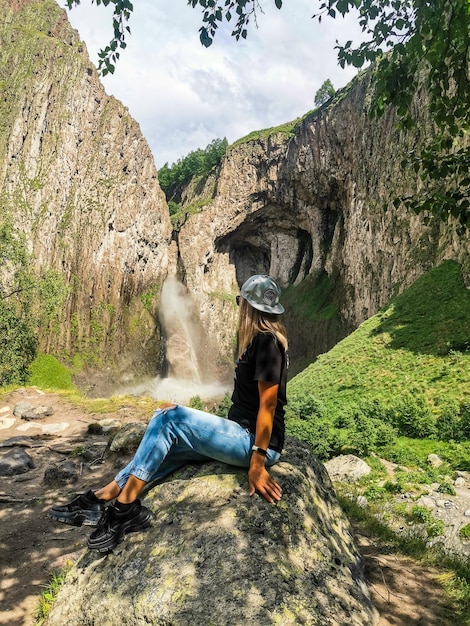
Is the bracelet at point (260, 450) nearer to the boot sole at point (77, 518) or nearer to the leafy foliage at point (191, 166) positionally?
the boot sole at point (77, 518)

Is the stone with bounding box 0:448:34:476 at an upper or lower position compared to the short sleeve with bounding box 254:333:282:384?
lower

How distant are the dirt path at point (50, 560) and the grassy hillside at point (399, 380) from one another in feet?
21.2

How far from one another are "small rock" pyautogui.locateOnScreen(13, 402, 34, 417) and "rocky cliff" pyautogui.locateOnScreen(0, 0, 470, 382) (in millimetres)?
24338

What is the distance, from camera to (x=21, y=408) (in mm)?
12883

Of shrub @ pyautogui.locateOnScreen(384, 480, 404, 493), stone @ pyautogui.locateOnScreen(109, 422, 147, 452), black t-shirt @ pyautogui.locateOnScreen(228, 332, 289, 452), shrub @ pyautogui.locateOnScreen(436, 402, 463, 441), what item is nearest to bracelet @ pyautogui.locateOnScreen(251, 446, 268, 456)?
black t-shirt @ pyautogui.locateOnScreen(228, 332, 289, 452)

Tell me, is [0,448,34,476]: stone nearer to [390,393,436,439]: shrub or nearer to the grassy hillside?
the grassy hillside

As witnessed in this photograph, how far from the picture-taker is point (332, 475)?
875 cm

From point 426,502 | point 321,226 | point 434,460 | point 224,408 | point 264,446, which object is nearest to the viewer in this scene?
point 264,446

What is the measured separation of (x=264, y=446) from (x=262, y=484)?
0.93ft

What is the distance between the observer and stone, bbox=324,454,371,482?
28.1 feet

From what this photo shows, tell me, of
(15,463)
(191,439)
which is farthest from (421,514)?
(15,463)

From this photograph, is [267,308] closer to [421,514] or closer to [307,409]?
[421,514]

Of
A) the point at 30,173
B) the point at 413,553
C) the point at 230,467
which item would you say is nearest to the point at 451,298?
the point at 413,553

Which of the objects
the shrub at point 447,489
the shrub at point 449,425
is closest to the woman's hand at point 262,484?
the shrub at point 447,489
